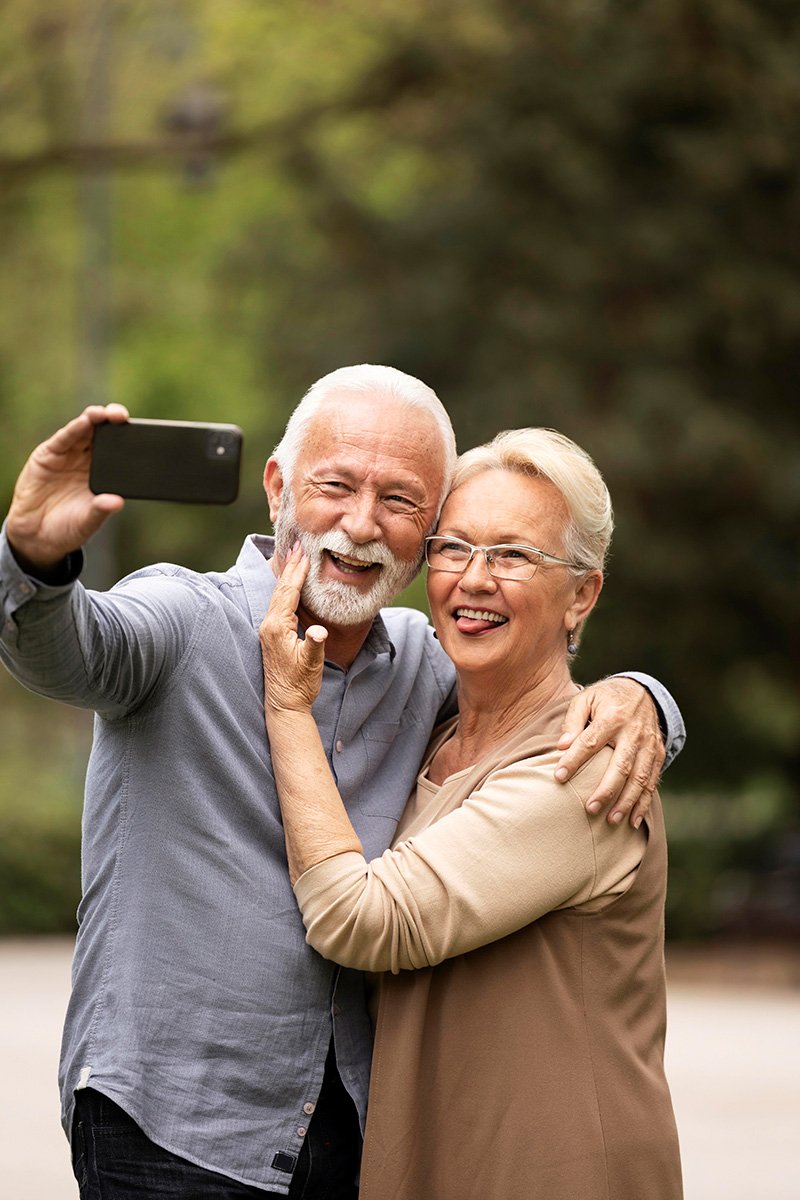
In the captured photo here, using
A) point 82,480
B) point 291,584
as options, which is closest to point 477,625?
point 291,584

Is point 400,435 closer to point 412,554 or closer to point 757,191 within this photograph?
point 412,554

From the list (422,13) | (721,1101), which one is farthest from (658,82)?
(721,1101)

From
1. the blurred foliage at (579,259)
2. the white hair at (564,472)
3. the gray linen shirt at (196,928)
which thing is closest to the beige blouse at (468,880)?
the gray linen shirt at (196,928)

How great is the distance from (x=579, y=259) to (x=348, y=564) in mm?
13760

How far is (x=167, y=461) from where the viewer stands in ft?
8.65

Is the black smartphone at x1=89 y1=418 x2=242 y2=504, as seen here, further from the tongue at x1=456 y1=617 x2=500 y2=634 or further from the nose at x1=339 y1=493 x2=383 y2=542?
the tongue at x1=456 y1=617 x2=500 y2=634

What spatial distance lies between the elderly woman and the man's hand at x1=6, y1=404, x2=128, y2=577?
64 centimetres

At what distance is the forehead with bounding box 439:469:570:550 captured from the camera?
3.25 meters

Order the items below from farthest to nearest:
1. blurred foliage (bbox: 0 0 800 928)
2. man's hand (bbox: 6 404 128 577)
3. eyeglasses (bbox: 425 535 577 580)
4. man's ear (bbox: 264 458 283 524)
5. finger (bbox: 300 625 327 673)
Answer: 1. blurred foliage (bbox: 0 0 800 928)
2. man's ear (bbox: 264 458 283 524)
3. eyeglasses (bbox: 425 535 577 580)
4. finger (bbox: 300 625 327 673)
5. man's hand (bbox: 6 404 128 577)

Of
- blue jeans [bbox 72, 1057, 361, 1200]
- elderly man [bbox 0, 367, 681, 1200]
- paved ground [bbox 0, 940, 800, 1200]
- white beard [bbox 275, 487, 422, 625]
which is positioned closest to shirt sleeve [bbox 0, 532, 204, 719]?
elderly man [bbox 0, 367, 681, 1200]

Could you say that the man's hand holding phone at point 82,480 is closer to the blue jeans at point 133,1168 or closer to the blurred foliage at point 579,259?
the blue jeans at point 133,1168

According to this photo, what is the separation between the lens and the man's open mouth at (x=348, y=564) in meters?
3.20

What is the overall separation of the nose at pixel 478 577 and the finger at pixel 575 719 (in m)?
0.27

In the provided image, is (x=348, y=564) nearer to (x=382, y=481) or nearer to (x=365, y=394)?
(x=382, y=481)
